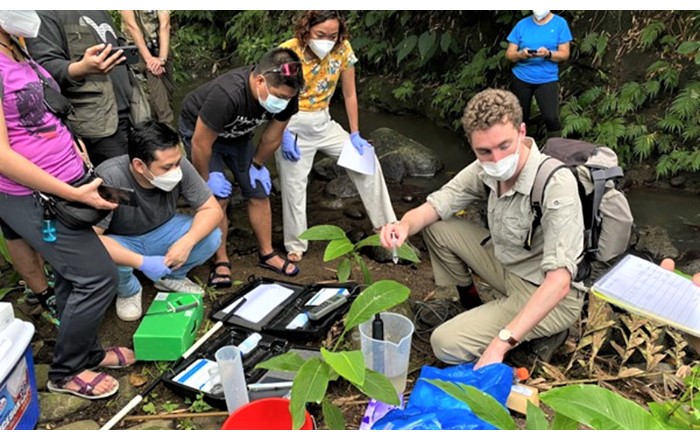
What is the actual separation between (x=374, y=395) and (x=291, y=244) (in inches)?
76.5

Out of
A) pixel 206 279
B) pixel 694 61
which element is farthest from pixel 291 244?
pixel 694 61

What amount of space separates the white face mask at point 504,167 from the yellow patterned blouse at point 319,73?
1.36 m

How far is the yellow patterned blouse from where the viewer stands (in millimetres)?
3334

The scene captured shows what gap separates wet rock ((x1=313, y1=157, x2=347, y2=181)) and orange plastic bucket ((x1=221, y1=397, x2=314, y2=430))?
11.2 ft

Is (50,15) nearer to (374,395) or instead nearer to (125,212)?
(125,212)

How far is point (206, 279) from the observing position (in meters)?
3.39

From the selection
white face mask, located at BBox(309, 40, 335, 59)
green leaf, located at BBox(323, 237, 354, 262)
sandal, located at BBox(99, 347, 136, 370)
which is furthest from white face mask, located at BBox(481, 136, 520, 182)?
sandal, located at BBox(99, 347, 136, 370)

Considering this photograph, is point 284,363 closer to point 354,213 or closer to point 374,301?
point 374,301

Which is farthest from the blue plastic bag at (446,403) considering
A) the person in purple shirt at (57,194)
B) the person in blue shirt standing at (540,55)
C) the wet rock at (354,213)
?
the person in blue shirt standing at (540,55)

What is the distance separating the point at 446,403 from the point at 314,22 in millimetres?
2075

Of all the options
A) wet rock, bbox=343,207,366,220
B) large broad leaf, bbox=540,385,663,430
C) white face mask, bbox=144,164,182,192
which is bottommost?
wet rock, bbox=343,207,366,220

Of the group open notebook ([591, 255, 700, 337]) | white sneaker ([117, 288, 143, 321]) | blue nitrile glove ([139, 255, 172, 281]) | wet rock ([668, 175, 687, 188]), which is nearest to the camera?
open notebook ([591, 255, 700, 337])

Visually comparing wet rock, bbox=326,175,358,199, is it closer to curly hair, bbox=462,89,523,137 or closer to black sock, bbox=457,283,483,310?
black sock, bbox=457,283,483,310

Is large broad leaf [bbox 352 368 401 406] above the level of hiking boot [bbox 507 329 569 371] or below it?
above
